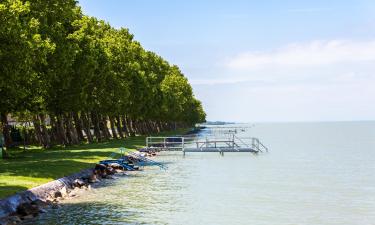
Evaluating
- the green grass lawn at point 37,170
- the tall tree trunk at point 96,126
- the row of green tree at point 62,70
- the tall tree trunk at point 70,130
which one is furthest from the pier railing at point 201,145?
the green grass lawn at point 37,170

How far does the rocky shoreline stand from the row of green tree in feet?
27.1

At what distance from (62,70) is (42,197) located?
2550 centimetres

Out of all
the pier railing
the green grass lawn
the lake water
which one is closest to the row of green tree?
the green grass lawn

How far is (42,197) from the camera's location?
29.3m

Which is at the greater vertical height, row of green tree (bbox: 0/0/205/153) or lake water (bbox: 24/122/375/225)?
row of green tree (bbox: 0/0/205/153)

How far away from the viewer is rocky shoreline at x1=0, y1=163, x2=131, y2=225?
24875 millimetres

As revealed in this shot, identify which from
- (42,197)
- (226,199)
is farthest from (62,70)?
(42,197)

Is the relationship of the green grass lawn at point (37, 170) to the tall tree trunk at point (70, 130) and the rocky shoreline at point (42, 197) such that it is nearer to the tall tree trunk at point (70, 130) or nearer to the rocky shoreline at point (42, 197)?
the rocky shoreline at point (42, 197)

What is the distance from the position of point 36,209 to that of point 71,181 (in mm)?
8444

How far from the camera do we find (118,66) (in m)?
83.5

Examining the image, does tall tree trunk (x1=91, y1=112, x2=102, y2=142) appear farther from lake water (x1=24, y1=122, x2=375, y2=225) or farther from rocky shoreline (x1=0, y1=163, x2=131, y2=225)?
rocky shoreline (x1=0, y1=163, x2=131, y2=225)

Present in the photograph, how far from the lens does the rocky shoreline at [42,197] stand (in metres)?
24.9

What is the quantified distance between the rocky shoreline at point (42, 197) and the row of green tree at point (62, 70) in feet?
27.1

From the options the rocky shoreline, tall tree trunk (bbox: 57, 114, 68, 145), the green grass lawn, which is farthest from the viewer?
tall tree trunk (bbox: 57, 114, 68, 145)
